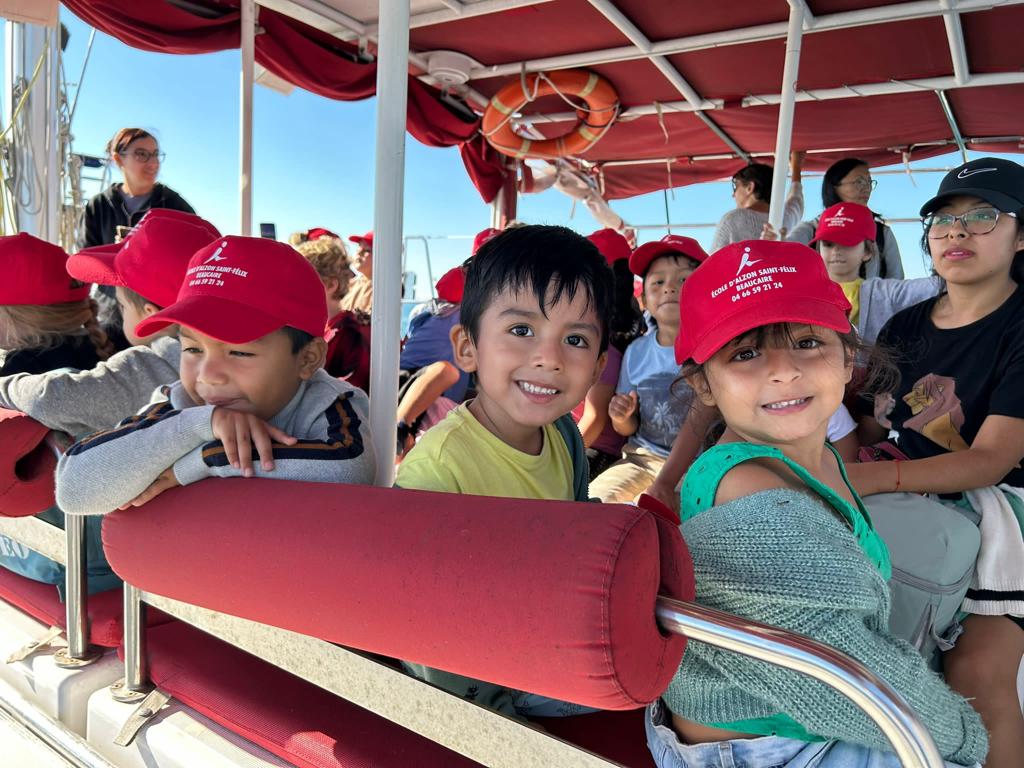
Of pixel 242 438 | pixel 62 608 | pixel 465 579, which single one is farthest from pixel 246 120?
pixel 465 579

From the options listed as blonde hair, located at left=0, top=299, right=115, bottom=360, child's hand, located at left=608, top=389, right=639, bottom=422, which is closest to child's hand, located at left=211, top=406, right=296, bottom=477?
blonde hair, located at left=0, top=299, right=115, bottom=360

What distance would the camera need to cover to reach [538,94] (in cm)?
488

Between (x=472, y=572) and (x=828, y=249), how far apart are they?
2.20 m

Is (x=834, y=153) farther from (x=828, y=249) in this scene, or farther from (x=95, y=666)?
(x=95, y=666)

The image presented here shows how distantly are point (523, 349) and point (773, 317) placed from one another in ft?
1.40

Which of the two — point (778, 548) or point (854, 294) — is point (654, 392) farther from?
point (778, 548)

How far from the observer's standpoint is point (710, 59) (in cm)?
434

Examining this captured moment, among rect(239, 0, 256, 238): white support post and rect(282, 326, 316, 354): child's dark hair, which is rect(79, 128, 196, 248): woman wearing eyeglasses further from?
rect(282, 326, 316, 354): child's dark hair

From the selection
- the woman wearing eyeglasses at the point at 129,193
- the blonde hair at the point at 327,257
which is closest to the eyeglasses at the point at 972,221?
the blonde hair at the point at 327,257

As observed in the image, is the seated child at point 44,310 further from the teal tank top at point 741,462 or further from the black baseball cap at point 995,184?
the black baseball cap at point 995,184

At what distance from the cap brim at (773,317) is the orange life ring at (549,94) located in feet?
13.4

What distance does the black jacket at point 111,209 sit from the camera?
11.6 ft

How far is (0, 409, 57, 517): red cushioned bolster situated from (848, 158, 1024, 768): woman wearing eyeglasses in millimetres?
1552

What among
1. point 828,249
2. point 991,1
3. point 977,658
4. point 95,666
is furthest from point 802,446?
point 991,1
